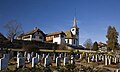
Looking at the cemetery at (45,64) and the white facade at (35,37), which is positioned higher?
the white facade at (35,37)

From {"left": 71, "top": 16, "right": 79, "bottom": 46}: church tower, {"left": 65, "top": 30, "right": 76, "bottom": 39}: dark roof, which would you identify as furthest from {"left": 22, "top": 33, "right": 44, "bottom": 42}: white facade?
{"left": 71, "top": 16, "right": 79, "bottom": 46}: church tower

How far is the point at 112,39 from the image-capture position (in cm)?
6216

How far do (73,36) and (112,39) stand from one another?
19598mm

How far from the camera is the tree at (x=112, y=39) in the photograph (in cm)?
6159

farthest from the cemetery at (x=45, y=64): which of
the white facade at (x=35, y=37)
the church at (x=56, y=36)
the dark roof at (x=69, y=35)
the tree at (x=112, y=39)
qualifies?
the dark roof at (x=69, y=35)

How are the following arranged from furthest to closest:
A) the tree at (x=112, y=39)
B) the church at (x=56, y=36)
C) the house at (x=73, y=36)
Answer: the house at (x=73, y=36) → the church at (x=56, y=36) → the tree at (x=112, y=39)

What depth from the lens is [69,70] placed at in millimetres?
18219

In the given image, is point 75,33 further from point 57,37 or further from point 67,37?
point 57,37

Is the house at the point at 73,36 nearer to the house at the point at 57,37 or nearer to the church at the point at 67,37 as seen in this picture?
the church at the point at 67,37

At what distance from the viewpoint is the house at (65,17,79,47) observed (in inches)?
3029

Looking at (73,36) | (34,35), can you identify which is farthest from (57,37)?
(73,36)

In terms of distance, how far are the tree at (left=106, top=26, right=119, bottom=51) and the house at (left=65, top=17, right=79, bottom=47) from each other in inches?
635

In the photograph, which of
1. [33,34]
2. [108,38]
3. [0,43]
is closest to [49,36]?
[33,34]

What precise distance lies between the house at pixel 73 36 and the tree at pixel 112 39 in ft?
52.9
